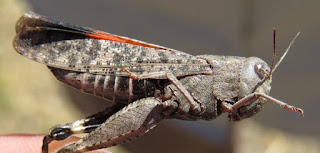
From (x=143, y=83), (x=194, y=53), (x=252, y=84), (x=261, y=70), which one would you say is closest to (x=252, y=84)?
(x=252, y=84)

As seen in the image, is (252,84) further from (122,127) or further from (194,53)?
(194,53)

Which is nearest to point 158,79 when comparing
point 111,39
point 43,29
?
point 111,39

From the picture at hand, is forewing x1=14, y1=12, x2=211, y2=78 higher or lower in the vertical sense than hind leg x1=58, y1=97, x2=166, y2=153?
higher

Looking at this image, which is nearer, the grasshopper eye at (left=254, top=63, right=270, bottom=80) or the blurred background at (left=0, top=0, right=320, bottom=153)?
the grasshopper eye at (left=254, top=63, right=270, bottom=80)

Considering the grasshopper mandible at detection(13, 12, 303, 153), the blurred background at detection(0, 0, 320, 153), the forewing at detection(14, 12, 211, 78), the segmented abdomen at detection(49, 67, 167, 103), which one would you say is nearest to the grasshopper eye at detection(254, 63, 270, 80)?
the grasshopper mandible at detection(13, 12, 303, 153)

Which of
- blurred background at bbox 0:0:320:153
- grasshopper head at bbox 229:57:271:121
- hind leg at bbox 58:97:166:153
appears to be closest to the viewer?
hind leg at bbox 58:97:166:153

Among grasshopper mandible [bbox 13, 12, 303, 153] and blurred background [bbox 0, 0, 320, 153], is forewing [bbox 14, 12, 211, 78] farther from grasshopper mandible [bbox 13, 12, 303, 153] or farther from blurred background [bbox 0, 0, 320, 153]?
blurred background [bbox 0, 0, 320, 153]

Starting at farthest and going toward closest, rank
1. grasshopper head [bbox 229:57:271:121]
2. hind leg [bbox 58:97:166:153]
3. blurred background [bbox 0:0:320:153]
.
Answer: blurred background [bbox 0:0:320:153]
grasshopper head [bbox 229:57:271:121]
hind leg [bbox 58:97:166:153]

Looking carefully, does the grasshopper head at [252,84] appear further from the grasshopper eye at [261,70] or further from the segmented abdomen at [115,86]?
the segmented abdomen at [115,86]
